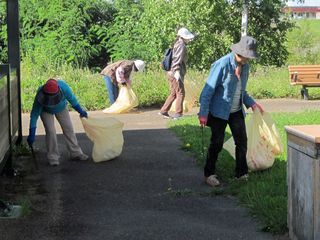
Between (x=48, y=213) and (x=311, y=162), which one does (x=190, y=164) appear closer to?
(x=48, y=213)

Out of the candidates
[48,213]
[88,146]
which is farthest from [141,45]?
[48,213]

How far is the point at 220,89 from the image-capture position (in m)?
6.69

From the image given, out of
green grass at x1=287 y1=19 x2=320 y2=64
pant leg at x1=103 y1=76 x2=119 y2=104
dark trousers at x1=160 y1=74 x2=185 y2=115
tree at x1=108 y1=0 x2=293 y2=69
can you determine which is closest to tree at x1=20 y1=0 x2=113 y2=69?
tree at x1=108 y1=0 x2=293 y2=69

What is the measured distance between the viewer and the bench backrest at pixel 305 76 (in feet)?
50.9

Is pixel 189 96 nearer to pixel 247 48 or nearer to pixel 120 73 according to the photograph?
pixel 120 73

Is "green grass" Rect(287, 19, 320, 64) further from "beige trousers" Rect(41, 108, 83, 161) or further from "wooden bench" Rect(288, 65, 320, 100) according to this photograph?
"beige trousers" Rect(41, 108, 83, 161)

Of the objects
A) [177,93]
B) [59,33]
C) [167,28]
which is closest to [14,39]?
[177,93]

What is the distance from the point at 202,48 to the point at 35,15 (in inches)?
218

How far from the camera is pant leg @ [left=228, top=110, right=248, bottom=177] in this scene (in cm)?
688

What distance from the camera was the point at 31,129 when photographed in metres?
7.75

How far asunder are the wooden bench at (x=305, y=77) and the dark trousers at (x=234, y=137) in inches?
349

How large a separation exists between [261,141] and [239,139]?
1.45 feet

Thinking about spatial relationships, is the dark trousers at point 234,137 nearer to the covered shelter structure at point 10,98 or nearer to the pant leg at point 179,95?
the covered shelter structure at point 10,98

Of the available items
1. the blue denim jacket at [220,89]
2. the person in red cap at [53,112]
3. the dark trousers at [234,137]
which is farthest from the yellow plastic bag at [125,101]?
the blue denim jacket at [220,89]
